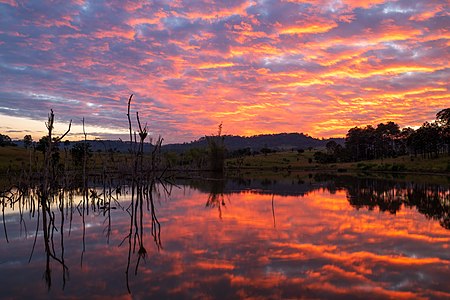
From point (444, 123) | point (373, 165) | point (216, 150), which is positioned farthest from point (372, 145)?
point (216, 150)

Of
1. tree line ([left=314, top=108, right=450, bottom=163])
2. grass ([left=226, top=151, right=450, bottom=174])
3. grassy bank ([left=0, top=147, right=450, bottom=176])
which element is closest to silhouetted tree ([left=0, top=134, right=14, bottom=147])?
grassy bank ([left=0, top=147, right=450, bottom=176])

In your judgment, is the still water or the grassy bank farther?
the grassy bank

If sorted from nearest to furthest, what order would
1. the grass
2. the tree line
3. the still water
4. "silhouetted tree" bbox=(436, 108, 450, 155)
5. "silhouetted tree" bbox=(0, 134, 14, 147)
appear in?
the still water → the grass → "silhouetted tree" bbox=(436, 108, 450, 155) → "silhouetted tree" bbox=(0, 134, 14, 147) → the tree line

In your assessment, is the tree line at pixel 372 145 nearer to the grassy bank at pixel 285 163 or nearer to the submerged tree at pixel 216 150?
the grassy bank at pixel 285 163

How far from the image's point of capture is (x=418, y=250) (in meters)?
11.2

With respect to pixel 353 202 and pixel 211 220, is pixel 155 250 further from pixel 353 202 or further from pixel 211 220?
pixel 353 202

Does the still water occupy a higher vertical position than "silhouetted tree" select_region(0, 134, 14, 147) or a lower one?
lower

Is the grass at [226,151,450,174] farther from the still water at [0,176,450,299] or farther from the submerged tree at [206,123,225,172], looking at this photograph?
the still water at [0,176,450,299]

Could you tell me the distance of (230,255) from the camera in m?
10.5

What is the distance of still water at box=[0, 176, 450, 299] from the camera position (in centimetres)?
792

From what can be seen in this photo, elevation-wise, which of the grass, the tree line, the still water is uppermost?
the tree line

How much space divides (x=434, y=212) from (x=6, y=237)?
1892 cm

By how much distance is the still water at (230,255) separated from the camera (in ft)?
26.0

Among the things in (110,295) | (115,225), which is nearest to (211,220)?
(115,225)
